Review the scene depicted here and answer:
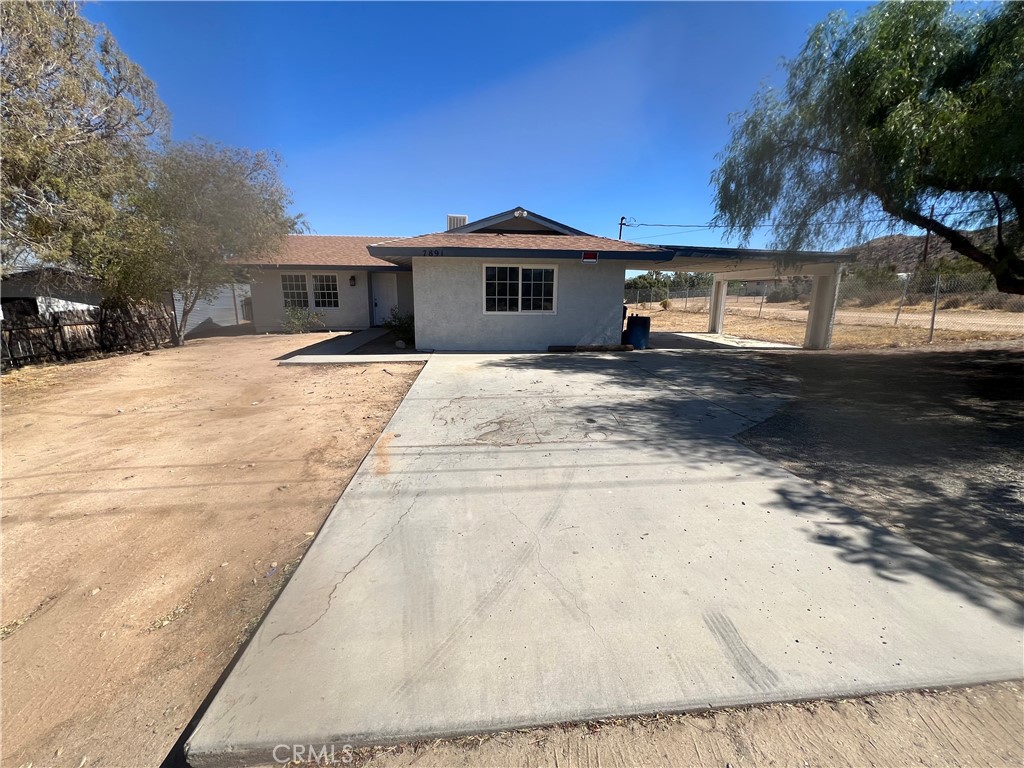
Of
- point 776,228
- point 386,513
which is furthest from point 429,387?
point 776,228

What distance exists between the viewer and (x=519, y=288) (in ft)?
39.2

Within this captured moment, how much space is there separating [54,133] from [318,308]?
9.59 metres

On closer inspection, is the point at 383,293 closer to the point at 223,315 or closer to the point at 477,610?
the point at 223,315

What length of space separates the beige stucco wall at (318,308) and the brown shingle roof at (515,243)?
724cm

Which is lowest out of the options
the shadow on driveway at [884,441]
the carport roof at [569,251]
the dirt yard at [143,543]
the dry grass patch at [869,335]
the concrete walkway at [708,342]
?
the dirt yard at [143,543]

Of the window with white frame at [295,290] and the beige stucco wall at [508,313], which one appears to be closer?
the beige stucco wall at [508,313]

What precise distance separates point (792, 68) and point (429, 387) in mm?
10267

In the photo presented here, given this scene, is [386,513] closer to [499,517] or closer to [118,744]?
[499,517]

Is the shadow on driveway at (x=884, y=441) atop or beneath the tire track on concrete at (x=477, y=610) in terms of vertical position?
atop

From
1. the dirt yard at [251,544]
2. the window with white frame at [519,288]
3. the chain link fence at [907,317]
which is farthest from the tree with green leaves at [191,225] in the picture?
the chain link fence at [907,317]

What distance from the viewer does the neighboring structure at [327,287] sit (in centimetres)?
1769

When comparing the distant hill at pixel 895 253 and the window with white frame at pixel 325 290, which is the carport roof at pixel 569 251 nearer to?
the distant hill at pixel 895 253

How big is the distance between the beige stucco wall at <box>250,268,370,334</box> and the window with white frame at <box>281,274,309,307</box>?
152 mm

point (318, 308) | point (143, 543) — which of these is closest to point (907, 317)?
point (318, 308)
